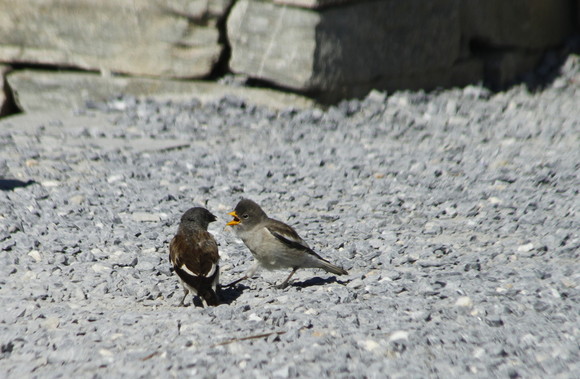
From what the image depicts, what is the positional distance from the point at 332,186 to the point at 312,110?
189 centimetres

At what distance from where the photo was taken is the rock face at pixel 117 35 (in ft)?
31.0

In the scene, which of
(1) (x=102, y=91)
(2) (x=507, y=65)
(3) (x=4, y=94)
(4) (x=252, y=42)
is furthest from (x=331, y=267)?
(2) (x=507, y=65)

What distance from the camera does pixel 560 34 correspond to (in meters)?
12.3

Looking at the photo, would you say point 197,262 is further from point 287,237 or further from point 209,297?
point 287,237

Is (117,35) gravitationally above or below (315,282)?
below

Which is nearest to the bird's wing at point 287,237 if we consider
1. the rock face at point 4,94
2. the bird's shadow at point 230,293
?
the bird's shadow at point 230,293

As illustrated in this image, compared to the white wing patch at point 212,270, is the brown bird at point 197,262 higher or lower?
lower

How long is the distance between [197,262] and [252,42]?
4457 millimetres

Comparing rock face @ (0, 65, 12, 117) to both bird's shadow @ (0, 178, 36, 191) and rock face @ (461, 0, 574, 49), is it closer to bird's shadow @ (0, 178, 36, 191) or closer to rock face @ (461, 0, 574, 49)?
bird's shadow @ (0, 178, 36, 191)

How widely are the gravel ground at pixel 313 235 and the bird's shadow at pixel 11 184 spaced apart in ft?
0.09

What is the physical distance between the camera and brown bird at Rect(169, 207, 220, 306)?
5.16 metres

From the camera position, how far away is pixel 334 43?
29.8ft

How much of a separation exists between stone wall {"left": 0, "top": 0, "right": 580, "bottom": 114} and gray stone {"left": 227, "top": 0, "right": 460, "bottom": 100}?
1 cm

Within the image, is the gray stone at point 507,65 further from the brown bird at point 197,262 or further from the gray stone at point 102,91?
the brown bird at point 197,262
